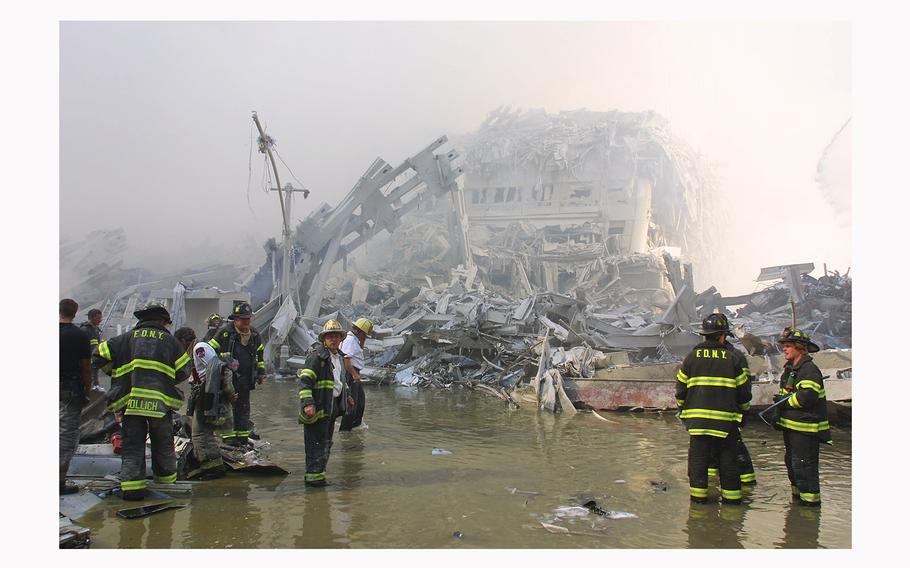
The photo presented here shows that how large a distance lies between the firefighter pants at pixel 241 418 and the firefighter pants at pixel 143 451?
131 centimetres

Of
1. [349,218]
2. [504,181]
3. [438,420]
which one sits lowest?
[438,420]

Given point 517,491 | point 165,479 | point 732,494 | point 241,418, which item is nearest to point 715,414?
point 732,494

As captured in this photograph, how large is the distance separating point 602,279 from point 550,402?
12909 mm

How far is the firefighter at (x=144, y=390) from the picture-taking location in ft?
14.8

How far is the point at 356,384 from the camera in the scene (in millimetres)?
6758

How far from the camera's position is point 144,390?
4547 mm

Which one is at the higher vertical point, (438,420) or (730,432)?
(730,432)

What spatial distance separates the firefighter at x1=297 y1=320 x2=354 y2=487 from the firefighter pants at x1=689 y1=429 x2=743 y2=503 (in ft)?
9.24

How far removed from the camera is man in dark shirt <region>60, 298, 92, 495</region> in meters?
4.57

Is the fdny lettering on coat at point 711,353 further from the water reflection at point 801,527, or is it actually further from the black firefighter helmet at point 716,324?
the water reflection at point 801,527

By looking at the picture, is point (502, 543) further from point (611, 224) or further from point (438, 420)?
point (611, 224)

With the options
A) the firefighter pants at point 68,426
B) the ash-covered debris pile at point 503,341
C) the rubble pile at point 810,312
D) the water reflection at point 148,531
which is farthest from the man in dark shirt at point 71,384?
the rubble pile at point 810,312

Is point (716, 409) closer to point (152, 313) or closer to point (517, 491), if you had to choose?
point (517, 491)

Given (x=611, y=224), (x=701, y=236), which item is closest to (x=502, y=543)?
(x=611, y=224)
